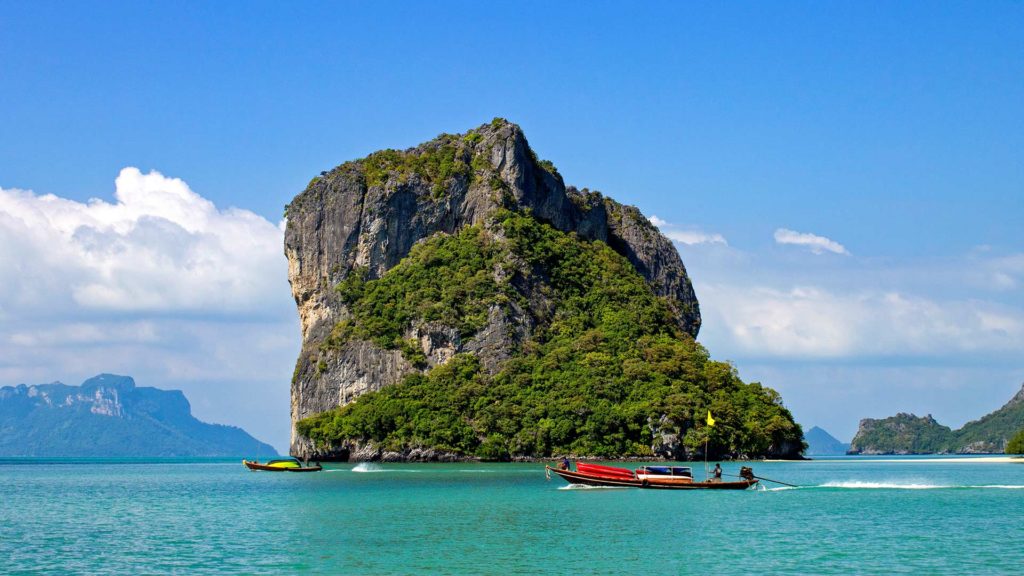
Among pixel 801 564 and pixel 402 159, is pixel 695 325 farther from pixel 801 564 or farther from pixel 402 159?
pixel 801 564

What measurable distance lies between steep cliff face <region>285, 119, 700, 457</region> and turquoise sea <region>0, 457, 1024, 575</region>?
73.8 meters

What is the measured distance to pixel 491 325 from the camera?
14862 cm

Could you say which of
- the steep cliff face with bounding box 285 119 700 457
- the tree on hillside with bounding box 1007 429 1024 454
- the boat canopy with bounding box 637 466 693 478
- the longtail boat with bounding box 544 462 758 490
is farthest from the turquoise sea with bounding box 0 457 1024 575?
the tree on hillside with bounding box 1007 429 1024 454

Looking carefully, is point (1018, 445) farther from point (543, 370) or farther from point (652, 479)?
point (652, 479)

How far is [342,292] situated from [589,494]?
10112 centimetres

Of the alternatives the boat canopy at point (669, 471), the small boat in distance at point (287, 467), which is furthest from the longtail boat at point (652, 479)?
the small boat in distance at point (287, 467)

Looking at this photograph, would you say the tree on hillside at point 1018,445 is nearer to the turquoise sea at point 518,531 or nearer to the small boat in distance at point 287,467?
the turquoise sea at point 518,531

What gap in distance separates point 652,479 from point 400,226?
335 ft

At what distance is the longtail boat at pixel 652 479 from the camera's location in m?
69.8

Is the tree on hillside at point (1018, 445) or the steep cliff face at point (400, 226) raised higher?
the steep cliff face at point (400, 226)

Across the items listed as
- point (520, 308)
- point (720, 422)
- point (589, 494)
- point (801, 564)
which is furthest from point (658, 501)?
point (520, 308)

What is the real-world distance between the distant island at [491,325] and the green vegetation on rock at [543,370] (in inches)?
10.7

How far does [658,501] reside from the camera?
200ft

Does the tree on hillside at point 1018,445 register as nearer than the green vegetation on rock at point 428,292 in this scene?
No
